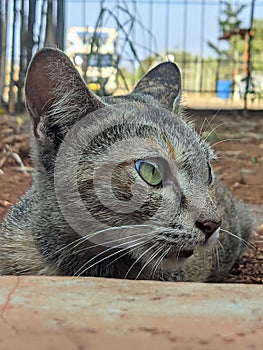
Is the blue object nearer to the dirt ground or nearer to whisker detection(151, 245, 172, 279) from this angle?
the dirt ground

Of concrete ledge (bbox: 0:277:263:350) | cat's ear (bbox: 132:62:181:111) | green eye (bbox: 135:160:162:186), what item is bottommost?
concrete ledge (bbox: 0:277:263:350)

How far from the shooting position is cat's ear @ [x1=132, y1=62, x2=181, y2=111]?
2.73 meters

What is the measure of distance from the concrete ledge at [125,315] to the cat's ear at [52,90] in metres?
0.89

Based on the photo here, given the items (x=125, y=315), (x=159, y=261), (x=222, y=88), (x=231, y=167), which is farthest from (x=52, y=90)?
(x=222, y=88)

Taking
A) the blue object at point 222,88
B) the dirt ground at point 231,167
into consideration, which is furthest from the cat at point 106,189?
the blue object at point 222,88

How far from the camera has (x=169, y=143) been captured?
2213mm

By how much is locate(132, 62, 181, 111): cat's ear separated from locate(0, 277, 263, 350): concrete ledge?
55.0 inches

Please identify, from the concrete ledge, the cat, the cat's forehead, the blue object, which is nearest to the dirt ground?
the cat's forehead

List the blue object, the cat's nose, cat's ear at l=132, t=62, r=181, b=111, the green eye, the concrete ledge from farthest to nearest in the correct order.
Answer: the blue object < cat's ear at l=132, t=62, r=181, b=111 < the green eye < the cat's nose < the concrete ledge

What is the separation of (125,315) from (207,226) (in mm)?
851

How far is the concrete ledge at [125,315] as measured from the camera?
1.07 meters

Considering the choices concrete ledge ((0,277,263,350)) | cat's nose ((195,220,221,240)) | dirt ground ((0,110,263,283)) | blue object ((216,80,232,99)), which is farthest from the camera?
blue object ((216,80,232,99))

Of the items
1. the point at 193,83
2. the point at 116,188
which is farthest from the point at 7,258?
the point at 193,83

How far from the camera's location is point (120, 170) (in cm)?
212
